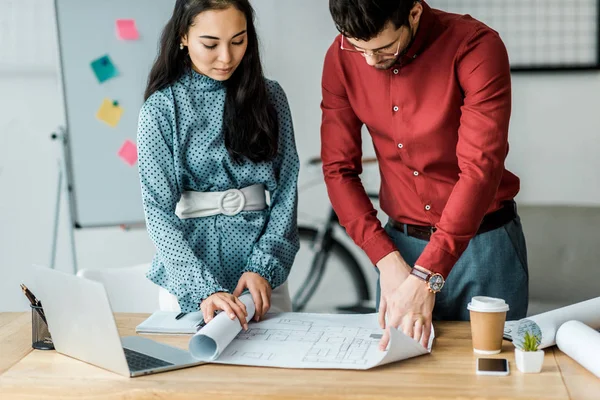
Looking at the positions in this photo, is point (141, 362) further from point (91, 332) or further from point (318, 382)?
point (318, 382)

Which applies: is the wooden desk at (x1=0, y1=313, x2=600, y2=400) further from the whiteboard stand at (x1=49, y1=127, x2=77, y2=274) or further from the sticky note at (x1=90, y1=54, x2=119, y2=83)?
the sticky note at (x1=90, y1=54, x2=119, y2=83)

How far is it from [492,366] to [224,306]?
20.9 inches

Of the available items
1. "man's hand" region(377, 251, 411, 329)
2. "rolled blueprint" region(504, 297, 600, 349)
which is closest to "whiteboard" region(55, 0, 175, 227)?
"man's hand" region(377, 251, 411, 329)

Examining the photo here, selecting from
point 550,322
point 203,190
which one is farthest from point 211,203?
point 550,322

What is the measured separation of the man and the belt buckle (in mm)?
207

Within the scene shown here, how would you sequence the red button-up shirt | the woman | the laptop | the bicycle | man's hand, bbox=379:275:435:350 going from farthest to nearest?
the bicycle → the woman → the red button-up shirt → man's hand, bbox=379:275:435:350 → the laptop

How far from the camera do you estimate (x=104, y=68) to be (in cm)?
292

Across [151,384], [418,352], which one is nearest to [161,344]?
[151,384]

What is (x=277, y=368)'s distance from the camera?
1303 millimetres

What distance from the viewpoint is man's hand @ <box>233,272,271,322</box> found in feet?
5.15

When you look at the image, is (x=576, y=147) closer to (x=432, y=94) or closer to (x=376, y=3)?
(x=432, y=94)

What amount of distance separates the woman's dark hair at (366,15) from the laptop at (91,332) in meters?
0.65

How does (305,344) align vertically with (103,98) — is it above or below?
below

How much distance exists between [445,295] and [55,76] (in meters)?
2.24
